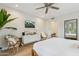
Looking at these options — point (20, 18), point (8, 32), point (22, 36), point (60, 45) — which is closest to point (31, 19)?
point (20, 18)

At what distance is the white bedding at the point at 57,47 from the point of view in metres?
1.57

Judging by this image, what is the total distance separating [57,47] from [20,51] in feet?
2.24

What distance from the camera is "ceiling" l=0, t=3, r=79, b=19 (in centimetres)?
173

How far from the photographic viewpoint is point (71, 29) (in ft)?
6.22

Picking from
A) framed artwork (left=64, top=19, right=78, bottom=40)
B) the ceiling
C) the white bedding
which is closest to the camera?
the white bedding

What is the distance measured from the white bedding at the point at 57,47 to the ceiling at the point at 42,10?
0.51 m

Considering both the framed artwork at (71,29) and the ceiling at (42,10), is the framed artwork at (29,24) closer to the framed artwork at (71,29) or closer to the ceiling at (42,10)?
the ceiling at (42,10)

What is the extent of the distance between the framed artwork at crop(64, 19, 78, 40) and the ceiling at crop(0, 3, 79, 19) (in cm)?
20

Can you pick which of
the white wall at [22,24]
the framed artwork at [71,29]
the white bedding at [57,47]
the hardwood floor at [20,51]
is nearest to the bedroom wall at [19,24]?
the white wall at [22,24]

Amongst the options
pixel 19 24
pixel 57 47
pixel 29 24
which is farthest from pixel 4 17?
pixel 57 47

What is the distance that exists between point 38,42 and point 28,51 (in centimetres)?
26

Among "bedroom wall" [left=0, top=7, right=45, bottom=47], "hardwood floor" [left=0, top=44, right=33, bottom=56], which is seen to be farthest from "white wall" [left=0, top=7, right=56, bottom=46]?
"hardwood floor" [left=0, top=44, right=33, bottom=56]

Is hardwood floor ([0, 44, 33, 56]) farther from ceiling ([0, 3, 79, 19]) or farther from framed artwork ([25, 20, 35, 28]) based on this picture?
ceiling ([0, 3, 79, 19])

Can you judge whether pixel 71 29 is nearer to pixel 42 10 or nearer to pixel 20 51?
pixel 42 10
